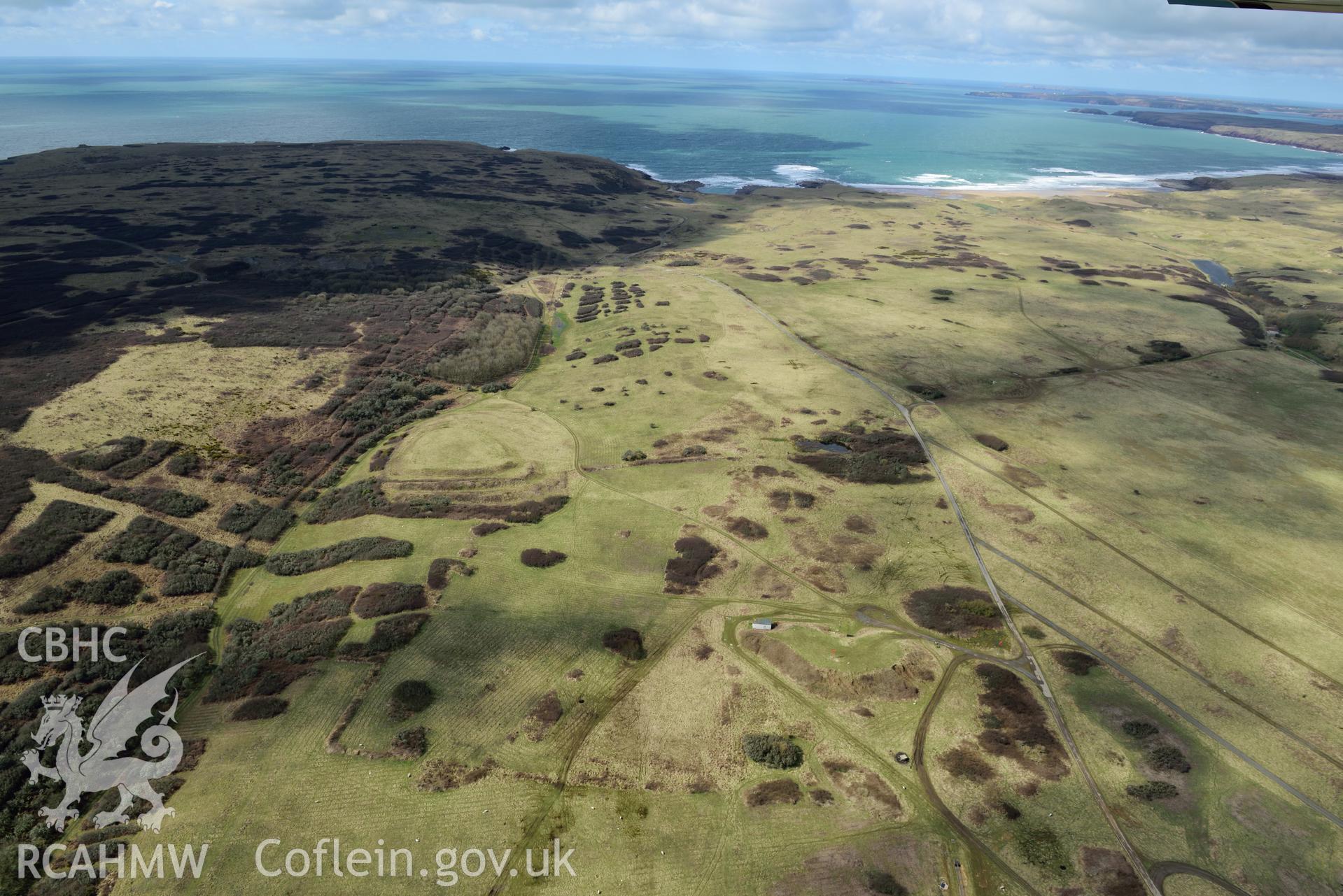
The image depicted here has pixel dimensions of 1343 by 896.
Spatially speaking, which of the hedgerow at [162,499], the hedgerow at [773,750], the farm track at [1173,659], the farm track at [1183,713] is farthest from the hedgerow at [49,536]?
the farm track at [1173,659]

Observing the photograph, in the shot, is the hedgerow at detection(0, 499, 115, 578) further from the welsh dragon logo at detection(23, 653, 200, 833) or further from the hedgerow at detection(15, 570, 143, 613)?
the welsh dragon logo at detection(23, 653, 200, 833)

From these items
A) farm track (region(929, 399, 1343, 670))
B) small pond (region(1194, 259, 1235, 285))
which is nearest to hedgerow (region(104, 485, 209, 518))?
farm track (region(929, 399, 1343, 670))

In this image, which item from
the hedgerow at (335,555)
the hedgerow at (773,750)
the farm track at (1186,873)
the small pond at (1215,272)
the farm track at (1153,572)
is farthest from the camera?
the small pond at (1215,272)

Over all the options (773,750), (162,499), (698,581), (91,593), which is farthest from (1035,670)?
(162,499)

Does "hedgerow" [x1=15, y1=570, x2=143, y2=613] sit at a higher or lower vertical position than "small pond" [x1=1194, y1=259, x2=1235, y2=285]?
lower

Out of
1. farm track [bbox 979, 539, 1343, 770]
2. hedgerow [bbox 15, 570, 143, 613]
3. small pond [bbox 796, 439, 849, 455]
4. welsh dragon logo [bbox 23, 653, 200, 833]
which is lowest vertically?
welsh dragon logo [bbox 23, 653, 200, 833]

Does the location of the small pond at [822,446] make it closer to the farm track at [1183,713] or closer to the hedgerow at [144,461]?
the farm track at [1183,713]

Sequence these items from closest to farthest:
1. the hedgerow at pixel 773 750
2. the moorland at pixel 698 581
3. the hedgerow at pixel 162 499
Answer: the moorland at pixel 698 581, the hedgerow at pixel 773 750, the hedgerow at pixel 162 499

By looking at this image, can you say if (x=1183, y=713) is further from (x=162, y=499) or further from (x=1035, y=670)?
(x=162, y=499)
